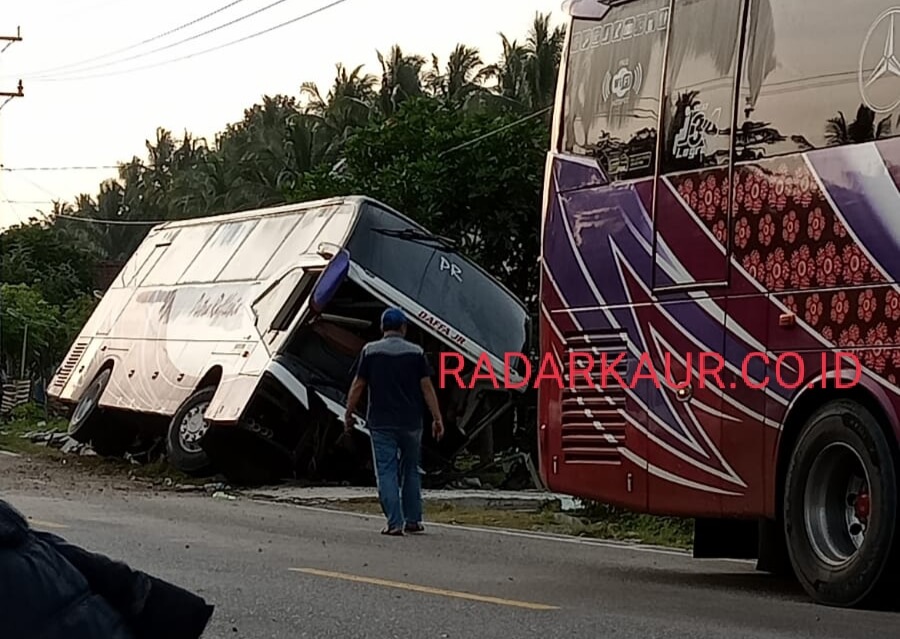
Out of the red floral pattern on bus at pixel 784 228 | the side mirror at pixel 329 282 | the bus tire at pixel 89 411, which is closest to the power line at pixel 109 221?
the bus tire at pixel 89 411

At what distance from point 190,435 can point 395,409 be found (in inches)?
270

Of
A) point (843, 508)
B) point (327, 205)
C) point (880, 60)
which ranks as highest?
point (327, 205)

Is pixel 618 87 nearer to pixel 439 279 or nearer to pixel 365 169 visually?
pixel 439 279

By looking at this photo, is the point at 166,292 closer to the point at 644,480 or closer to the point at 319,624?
the point at 644,480

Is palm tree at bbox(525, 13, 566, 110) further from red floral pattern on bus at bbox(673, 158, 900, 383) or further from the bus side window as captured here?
Answer: red floral pattern on bus at bbox(673, 158, 900, 383)

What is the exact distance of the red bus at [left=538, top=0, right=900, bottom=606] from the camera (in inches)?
344

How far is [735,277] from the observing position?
9672 mm

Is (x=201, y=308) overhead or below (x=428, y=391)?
overhead

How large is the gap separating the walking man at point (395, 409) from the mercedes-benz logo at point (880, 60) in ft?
17.6

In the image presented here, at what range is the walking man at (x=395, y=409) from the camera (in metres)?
13.2

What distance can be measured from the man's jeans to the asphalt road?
0.28 meters

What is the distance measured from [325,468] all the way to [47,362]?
36.0 m

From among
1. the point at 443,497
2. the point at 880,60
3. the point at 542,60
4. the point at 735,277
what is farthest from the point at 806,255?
the point at 542,60

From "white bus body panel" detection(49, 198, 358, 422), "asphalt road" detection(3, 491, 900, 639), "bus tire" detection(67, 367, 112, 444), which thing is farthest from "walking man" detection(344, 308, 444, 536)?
"bus tire" detection(67, 367, 112, 444)
